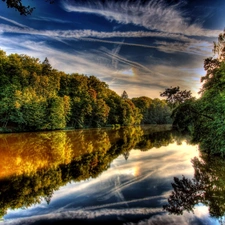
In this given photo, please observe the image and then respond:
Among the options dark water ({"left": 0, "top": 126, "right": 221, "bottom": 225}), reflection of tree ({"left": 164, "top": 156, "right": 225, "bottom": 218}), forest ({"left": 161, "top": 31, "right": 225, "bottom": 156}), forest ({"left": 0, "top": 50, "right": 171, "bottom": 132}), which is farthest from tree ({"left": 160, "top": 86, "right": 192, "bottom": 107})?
forest ({"left": 0, "top": 50, "right": 171, "bottom": 132})

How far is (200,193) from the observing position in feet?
22.1

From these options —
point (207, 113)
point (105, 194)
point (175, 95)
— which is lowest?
point (105, 194)

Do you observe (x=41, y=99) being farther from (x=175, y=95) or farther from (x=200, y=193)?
(x=200, y=193)

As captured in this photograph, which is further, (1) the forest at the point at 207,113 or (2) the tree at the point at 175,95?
(2) the tree at the point at 175,95

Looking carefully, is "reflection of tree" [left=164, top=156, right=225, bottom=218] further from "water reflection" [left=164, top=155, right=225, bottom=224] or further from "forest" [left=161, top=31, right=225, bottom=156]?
"forest" [left=161, top=31, right=225, bottom=156]

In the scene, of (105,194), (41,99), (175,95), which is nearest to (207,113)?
(175,95)

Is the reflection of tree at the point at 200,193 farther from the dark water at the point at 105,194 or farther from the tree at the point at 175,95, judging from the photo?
the tree at the point at 175,95

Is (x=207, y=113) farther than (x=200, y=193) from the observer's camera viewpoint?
Yes

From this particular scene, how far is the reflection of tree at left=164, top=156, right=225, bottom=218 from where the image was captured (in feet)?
18.7

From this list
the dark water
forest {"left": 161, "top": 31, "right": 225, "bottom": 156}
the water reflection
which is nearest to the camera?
the dark water

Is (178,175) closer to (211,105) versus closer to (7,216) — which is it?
(211,105)

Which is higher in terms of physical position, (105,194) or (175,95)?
(175,95)

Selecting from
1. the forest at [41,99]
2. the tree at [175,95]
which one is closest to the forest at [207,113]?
the tree at [175,95]

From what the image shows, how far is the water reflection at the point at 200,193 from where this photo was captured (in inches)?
222
